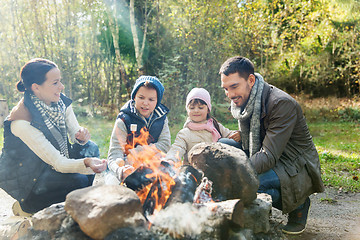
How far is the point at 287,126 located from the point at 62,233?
7.19ft

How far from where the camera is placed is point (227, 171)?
7.73 feet

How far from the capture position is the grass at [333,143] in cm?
498

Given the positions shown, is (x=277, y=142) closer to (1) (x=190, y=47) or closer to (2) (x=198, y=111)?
(2) (x=198, y=111)

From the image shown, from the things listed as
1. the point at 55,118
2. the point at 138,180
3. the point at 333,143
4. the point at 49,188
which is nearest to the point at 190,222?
the point at 138,180

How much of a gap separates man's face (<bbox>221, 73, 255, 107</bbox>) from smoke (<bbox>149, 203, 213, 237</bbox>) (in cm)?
146

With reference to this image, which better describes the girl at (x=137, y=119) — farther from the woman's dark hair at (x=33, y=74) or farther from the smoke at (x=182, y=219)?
the smoke at (x=182, y=219)

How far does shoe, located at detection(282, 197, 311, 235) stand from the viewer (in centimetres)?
301

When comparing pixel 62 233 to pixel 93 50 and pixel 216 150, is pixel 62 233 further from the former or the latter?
pixel 93 50

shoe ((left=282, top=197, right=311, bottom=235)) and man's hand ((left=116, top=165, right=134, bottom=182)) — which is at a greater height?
man's hand ((left=116, top=165, right=134, bottom=182))

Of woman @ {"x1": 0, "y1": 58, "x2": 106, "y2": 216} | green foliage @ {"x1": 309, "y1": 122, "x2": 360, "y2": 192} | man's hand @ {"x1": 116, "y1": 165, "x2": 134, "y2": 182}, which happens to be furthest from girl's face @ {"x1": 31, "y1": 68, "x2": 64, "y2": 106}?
green foliage @ {"x1": 309, "y1": 122, "x2": 360, "y2": 192}

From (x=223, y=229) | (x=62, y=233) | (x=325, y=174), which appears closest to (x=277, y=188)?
(x=223, y=229)

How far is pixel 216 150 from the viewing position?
242cm

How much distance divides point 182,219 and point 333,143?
735 cm

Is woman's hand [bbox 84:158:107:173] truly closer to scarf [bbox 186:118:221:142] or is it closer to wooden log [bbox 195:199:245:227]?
wooden log [bbox 195:199:245:227]
